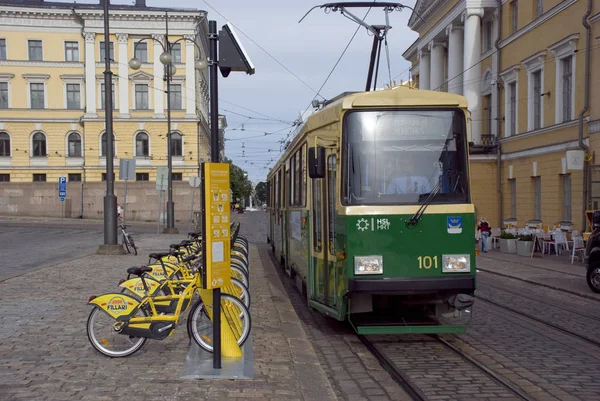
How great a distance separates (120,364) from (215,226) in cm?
174

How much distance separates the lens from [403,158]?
337 inches

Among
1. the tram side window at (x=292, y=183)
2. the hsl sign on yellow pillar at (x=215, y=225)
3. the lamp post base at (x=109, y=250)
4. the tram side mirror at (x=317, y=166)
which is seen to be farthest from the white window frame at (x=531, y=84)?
the hsl sign on yellow pillar at (x=215, y=225)

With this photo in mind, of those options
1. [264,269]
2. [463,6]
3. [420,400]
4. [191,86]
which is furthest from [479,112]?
[420,400]

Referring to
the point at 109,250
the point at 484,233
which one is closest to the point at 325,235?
the point at 109,250

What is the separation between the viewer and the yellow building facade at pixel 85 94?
61.1m

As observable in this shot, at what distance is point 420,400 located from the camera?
20.6 feet

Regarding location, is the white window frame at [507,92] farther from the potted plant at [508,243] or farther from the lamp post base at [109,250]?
the lamp post base at [109,250]

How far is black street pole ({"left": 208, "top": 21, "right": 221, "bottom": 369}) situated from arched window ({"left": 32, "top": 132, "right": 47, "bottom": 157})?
59.0 metres

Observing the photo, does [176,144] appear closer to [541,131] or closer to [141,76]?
[141,76]

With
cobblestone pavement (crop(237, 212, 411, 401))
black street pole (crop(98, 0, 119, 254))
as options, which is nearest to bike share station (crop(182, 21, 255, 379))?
cobblestone pavement (crop(237, 212, 411, 401))

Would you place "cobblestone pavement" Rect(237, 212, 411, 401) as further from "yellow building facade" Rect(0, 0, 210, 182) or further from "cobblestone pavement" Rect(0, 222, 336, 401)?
"yellow building facade" Rect(0, 0, 210, 182)

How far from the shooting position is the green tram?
8.34m

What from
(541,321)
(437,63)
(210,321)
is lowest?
(541,321)

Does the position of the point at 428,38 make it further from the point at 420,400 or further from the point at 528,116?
the point at 420,400
